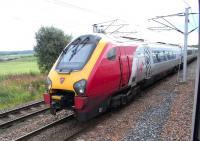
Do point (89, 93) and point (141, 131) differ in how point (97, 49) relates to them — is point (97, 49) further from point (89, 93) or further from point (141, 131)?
point (141, 131)

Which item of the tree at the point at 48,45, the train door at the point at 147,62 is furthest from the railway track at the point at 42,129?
the tree at the point at 48,45

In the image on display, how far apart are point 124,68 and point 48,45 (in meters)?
21.5

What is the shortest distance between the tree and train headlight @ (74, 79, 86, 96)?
22.8 metres

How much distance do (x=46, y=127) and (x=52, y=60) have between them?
22668 mm

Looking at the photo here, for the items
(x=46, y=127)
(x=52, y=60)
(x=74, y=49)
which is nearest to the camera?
Answer: (x=46, y=127)

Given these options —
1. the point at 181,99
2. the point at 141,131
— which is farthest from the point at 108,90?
the point at 181,99

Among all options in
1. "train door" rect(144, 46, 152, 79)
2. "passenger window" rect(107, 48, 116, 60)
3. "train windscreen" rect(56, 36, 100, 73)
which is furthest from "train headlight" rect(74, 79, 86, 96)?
"train door" rect(144, 46, 152, 79)

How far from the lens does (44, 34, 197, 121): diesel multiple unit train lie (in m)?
8.67

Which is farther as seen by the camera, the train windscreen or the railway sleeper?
the railway sleeper

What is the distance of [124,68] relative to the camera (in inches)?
425

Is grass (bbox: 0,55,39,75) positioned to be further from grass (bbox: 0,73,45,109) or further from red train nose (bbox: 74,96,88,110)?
red train nose (bbox: 74,96,88,110)

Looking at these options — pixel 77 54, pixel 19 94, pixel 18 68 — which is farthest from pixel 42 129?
pixel 18 68

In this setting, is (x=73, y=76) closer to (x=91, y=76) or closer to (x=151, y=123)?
(x=91, y=76)

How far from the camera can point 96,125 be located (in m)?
9.38
